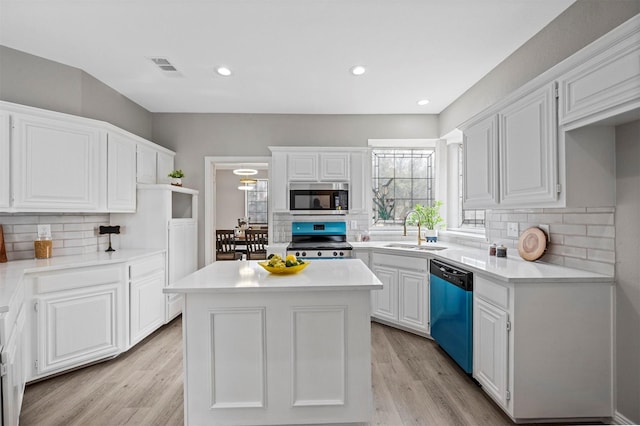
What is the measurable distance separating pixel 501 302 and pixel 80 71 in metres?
4.20

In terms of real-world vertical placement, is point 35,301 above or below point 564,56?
below

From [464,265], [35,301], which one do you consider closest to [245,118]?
[35,301]

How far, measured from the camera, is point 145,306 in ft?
10.1

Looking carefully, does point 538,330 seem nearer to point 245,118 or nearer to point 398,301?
point 398,301

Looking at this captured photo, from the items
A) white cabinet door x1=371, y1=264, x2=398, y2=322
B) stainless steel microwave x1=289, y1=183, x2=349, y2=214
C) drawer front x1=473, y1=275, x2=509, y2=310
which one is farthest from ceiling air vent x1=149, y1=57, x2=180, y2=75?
drawer front x1=473, y1=275, x2=509, y2=310

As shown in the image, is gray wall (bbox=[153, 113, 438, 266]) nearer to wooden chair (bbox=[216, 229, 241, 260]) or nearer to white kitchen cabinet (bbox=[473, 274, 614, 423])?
wooden chair (bbox=[216, 229, 241, 260])

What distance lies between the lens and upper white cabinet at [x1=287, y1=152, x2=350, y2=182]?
3.97 m

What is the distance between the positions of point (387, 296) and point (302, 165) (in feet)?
6.29

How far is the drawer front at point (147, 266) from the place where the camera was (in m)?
2.91

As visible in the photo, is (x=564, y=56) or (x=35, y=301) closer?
(x=564, y=56)

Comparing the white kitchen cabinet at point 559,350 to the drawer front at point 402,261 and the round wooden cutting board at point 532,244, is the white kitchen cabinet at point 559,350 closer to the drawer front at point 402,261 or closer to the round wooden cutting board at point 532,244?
the round wooden cutting board at point 532,244

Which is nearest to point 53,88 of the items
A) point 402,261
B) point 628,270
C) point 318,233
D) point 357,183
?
point 318,233

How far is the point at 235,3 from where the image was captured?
2070 millimetres

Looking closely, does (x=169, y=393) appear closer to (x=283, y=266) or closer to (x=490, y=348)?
(x=283, y=266)
